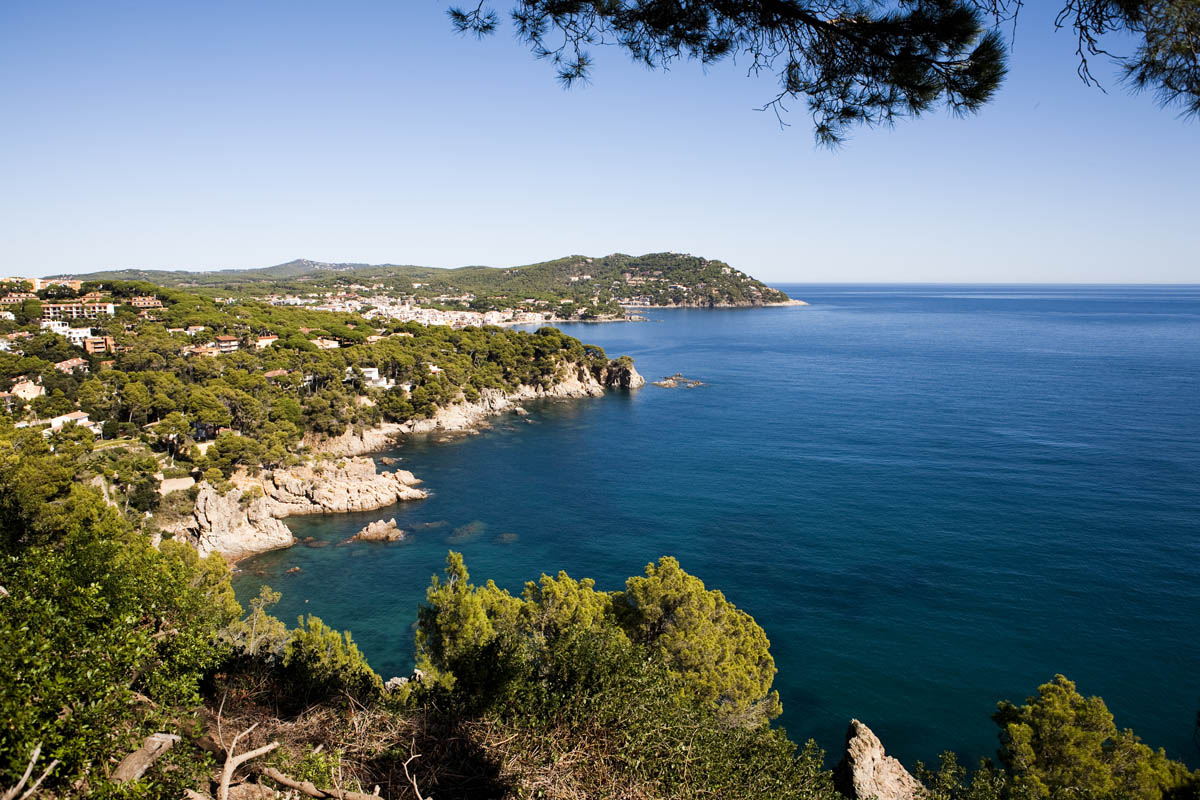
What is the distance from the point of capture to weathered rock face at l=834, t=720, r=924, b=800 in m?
12.0

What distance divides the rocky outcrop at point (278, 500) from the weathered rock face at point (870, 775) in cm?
2184

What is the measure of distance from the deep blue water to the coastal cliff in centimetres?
259

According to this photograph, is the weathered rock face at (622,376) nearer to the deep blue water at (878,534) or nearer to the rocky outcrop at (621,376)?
the rocky outcrop at (621,376)

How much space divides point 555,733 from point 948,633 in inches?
674

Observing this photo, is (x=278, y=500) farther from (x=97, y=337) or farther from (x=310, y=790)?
(x=97, y=337)

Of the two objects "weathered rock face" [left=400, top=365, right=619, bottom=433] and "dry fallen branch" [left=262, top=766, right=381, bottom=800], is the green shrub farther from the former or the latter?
"weathered rock face" [left=400, top=365, right=619, bottom=433]

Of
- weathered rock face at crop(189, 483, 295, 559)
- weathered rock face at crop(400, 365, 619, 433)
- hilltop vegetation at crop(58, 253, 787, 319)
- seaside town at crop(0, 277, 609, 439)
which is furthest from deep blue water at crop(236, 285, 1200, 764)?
hilltop vegetation at crop(58, 253, 787, 319)

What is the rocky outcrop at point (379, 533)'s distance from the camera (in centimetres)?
2570

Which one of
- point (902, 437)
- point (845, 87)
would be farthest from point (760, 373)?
point (845, 87)

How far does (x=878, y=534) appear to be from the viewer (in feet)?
82.5

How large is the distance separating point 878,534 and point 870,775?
14419 mm

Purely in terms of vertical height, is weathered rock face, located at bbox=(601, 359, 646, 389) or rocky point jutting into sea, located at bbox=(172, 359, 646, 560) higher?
weathered rock face, located at bbox=(601, 359, 646, 389)

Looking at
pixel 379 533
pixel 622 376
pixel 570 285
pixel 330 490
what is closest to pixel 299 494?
pixel 330 490

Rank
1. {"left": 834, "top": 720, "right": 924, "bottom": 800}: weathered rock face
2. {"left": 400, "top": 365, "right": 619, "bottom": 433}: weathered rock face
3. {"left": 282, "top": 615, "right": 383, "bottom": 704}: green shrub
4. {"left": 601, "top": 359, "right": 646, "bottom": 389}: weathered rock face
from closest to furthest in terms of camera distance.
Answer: {"left": 282, "top": 615, "right": 383, "bottom": 704}: green shrub
{"left": 834, "top": 720, "right": 924, "bottom": 800}: weathered rock face
{"left": 400, "top": 365, "right": 619, "bottom": 433}: weathered rock face
{"left": 601, "top": 359, "right": 646, "bottom": 389}: weathered rock face
